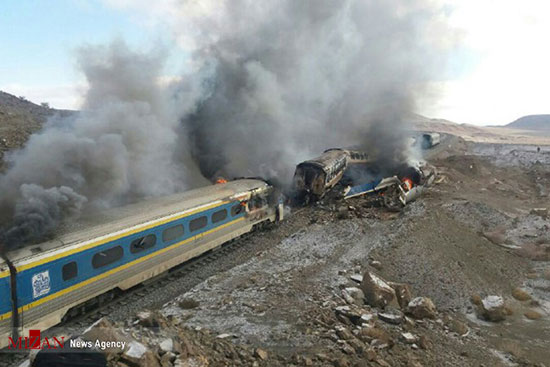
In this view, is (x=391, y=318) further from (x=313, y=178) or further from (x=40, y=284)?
(x=313, y=178)

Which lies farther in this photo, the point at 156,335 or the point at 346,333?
the point at 346,333

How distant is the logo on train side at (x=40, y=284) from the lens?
9.51 metres

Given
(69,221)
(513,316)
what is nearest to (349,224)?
(513,316)

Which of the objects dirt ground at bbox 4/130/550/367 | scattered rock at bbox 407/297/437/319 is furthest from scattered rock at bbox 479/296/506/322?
scattered rock at bbox 407/297/437/319

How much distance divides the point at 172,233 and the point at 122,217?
202cm

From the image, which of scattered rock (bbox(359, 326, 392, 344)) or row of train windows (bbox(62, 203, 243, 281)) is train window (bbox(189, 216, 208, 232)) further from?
scattered rock (bbox(359, 326, 392, 344))

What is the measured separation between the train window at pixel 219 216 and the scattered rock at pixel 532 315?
11771mm

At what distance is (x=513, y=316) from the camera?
13180 mm

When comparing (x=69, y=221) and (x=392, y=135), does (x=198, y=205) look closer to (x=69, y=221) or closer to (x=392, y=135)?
(x=69, y=221)

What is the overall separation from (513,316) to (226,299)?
970 centimetres

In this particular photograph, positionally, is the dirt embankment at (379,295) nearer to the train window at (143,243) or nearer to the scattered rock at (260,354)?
the scattered rock at (260,354)

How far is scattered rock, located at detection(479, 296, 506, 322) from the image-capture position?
12.6 m

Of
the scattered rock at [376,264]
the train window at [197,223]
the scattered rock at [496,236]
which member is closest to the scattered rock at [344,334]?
the scattered rock at [376,264]

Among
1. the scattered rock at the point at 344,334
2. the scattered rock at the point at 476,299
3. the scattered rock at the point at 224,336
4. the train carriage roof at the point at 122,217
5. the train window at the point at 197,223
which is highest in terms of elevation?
the train carriage roof at the point at 122,217
